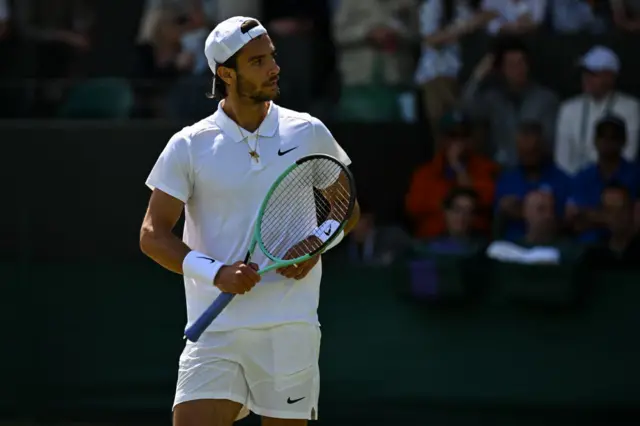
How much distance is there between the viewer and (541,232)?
343 inches

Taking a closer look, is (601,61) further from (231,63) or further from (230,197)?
(230,197)

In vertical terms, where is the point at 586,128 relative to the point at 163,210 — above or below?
above

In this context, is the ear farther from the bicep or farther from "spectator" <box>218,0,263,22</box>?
"spectator" <box>218,0,263,22</box>

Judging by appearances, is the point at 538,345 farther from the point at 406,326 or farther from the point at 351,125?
the point at 351,125

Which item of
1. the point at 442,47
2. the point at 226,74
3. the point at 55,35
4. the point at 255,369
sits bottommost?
the point at 255,369

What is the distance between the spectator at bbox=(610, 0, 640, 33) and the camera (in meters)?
9.38

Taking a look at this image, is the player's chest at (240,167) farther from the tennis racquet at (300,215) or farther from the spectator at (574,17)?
the spectator at (574,17)

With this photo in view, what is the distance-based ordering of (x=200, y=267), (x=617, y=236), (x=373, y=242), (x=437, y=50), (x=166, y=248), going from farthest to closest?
(x=437, y=50) < (x=373, y=242) < (x=617, y=236) < (x=166, y=248) < (x=200, y=267)

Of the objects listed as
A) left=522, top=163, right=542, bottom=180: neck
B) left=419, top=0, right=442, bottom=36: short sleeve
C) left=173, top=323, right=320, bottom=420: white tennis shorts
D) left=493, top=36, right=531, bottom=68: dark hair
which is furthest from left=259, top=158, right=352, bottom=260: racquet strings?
left=419, top=0, right=442, bottom=36: short sleeve

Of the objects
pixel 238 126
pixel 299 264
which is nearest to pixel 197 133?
pixel 238 126

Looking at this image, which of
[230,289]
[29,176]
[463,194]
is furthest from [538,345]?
[230,289]

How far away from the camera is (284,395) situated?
5.23 metres

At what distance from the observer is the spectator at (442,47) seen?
30.7 ft

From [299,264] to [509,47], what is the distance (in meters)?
4.40
